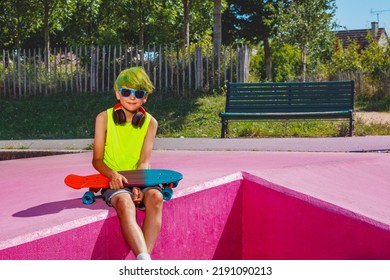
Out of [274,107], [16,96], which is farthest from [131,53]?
[274,107]

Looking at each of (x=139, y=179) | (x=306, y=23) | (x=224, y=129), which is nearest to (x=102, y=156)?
(x=139, y=179)

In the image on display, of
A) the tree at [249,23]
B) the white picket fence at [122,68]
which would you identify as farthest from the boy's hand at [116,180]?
the tree at [249,23]

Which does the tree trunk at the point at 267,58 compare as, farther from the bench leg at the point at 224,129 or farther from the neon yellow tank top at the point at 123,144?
the neon yellow tank top at the point at 123,144

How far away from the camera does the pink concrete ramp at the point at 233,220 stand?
13.1 ft

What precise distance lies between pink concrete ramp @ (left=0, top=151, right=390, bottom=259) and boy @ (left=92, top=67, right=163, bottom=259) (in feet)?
→ 1.18

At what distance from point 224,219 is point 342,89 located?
785 cm

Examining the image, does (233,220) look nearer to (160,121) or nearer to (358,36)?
(160,121)

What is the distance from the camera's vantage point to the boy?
3.80 meters

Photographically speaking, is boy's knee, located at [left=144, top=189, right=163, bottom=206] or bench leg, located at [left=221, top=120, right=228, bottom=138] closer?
boy's knee, located at [left=144, top=189, right=163, bottom=206]

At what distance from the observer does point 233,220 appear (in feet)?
17.0

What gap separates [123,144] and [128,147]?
34mm

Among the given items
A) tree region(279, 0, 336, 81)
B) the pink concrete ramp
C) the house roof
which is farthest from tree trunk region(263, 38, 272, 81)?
the pink concrete ramp

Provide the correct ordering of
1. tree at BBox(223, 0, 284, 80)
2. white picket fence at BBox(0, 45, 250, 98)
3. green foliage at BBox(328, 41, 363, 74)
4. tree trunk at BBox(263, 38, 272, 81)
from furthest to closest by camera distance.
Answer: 1. tree at BBox(223, 0, 284, 80)
2. tree trunk at BBox(263, 38, 272, 81)
3. green foliage at BBox(328, 41, 363, 74)
4. white picket fence at BBox(0, 45, 250, 98)

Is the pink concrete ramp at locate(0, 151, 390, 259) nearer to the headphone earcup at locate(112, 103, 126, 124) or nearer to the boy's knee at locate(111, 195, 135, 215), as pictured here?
the boy's knee at locate(111, 195, 135, 215)
